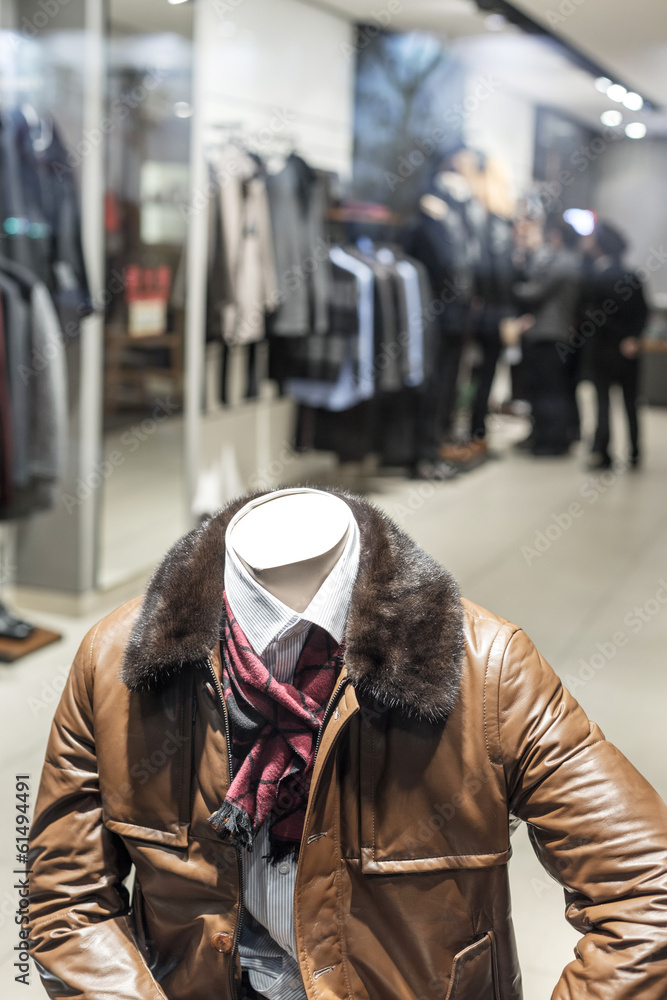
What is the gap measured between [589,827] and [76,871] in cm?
59

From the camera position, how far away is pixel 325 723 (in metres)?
1.11


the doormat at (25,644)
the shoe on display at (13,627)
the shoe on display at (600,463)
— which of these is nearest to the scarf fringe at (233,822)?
the doormat at (25,644)

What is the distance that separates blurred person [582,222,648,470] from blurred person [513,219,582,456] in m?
0.09

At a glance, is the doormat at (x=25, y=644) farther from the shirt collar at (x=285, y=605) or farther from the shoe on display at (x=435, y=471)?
the shirt collar at (x=285, y=605)

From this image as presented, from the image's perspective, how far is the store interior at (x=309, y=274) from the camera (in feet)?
11.1

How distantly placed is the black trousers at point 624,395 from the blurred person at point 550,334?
12 cm

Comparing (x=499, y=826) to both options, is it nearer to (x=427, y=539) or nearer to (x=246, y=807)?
(x=246, y=807)

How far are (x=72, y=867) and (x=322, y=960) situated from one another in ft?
1.03

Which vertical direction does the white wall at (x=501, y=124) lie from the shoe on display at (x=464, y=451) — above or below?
above

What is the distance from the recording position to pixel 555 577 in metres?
3.99

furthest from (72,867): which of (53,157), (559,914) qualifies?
(53,157)

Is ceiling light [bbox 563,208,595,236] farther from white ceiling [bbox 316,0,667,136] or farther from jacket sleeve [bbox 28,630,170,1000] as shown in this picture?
jacket sleeve [bbox 28,630,170,1000]

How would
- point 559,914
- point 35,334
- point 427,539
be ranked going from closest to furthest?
1. point 559,914
2. point 35,334
3. point 427,539

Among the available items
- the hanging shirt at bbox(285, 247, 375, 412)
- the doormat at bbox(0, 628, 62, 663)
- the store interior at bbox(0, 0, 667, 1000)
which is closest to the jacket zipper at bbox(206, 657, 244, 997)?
the store interior at bbox(0, 0, 667, 1000)
